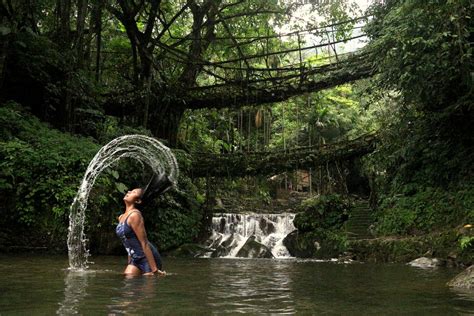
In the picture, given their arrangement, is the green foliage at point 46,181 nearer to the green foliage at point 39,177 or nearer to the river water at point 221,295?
the green foliage at point 39,177

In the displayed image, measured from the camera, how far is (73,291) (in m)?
5.50

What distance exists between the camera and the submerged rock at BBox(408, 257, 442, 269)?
1094cm

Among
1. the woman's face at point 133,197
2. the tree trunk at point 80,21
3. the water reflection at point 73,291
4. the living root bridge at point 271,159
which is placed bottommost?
the water reflection at point 73,291

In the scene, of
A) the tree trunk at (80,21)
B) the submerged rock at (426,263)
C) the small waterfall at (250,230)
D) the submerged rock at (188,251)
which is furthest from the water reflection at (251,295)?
the small waterfall at (250,230)

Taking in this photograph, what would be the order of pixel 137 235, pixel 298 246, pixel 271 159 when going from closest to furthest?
pixel 137 235
pixel 298 246
pixel 271 159

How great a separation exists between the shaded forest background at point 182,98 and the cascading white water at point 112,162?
12.9 inches

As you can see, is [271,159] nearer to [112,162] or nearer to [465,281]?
[112,162]

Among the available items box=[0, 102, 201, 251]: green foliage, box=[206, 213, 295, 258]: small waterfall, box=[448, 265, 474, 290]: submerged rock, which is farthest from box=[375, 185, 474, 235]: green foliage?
box=[0, 102, 201, 251]: green foliage

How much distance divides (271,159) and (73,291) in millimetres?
15512

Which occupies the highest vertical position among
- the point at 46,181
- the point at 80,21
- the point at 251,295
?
the point at 80,21

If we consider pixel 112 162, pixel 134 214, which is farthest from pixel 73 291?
pixel 112 162

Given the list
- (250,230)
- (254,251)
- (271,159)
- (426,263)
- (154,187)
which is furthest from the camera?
(250,230)

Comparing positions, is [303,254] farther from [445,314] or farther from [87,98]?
[445,314]

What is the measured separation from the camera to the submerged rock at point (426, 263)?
10.9 meters
